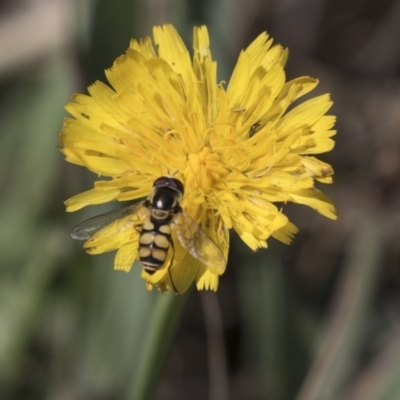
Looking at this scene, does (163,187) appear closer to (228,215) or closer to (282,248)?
(228,215)

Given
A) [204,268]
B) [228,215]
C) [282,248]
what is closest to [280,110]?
[228,215]

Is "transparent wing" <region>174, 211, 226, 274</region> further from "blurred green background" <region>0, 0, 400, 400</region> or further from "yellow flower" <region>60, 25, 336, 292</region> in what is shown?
"blurred green background" <region>0, 0, 400, 400</region>

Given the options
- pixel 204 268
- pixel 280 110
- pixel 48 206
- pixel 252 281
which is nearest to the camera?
pixel 204 268

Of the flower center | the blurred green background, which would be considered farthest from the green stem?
the blurred green background

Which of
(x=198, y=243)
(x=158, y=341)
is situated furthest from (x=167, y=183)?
(x=158, y=341)

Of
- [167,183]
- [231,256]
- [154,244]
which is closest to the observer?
[154,244]

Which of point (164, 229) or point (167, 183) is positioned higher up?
point (167, 183)

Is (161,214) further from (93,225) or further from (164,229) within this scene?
(93,225)
